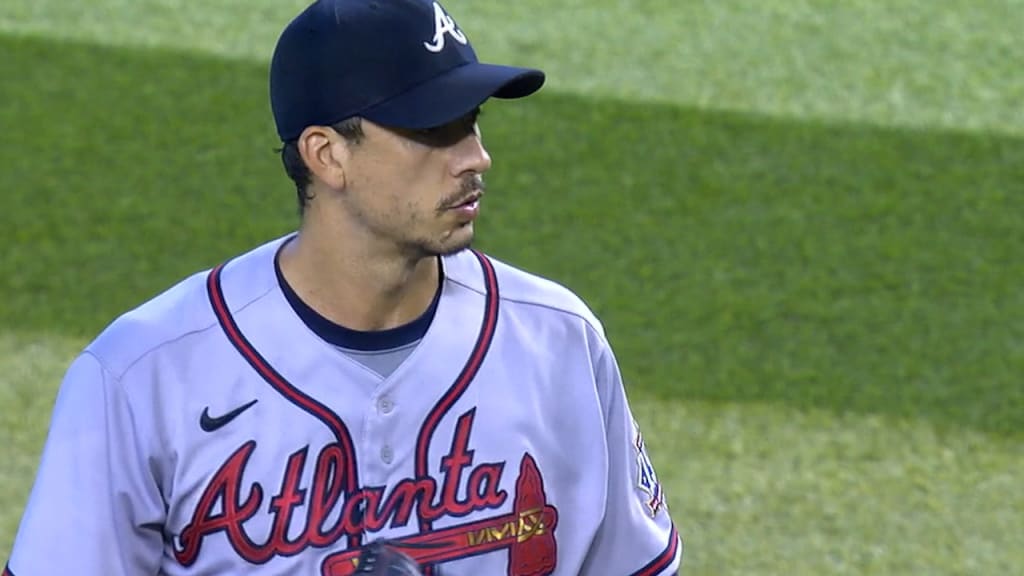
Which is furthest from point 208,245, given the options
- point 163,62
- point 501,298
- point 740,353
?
point 501,298

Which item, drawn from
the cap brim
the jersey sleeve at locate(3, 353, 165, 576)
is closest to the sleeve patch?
the cap brim

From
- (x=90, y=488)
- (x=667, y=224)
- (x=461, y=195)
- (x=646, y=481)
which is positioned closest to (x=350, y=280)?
(x=461, y=195)

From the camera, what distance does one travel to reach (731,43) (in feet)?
20.8

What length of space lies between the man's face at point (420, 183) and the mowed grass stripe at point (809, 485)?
6.34 ft

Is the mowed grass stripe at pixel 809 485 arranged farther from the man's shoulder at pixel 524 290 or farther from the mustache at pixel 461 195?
the mustache at pixel 461 195

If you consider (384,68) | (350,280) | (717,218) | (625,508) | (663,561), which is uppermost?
(384,68)

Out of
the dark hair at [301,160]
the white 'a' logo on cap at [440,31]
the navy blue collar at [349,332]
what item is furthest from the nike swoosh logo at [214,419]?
the white 'a' logo on cap at [440,31]

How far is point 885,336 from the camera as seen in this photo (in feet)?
16.0

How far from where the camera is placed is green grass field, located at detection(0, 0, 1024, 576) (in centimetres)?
433

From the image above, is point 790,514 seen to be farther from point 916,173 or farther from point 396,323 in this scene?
point 396,323

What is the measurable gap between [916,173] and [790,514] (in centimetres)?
171

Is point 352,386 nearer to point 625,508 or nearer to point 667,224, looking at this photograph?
point 625,508

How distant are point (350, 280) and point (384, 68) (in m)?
0.27

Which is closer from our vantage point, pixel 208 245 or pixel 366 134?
pixel 366 134
